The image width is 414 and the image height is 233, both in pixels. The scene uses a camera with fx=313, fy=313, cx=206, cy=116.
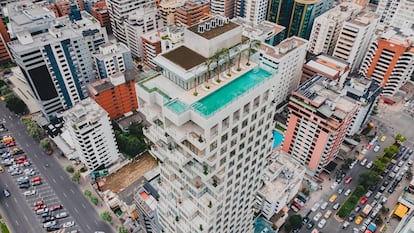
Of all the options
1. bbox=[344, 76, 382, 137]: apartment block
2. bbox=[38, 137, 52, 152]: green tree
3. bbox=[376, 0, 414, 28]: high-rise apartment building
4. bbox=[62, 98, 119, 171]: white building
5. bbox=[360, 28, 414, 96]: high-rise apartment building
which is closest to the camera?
bbox=[62, 98, 119, 171]: white building

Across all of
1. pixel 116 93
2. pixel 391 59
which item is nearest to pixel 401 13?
pixel 391 59

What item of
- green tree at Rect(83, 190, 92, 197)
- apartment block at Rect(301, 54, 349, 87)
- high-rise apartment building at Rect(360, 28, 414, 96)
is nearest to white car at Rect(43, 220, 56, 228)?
green tree at Rect(83, 190, 92, 197)

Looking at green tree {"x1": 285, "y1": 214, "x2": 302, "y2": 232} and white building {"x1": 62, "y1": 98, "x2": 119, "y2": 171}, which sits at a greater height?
white building {"x1": 62, "y1": 98, "x2": 119, "y2": 171}

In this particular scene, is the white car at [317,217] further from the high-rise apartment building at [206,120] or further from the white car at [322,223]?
the high-rise apartment building at [206,120]

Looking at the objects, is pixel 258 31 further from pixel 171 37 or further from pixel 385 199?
pixel 385 199

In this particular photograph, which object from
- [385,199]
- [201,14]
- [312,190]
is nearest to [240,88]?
[312,190]

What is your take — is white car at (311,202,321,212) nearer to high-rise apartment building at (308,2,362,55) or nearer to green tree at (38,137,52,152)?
high-rise apartment building at (308,2,362,55)
